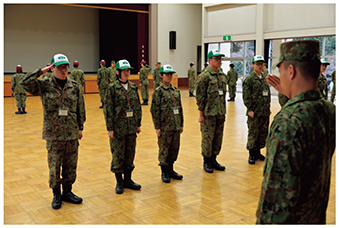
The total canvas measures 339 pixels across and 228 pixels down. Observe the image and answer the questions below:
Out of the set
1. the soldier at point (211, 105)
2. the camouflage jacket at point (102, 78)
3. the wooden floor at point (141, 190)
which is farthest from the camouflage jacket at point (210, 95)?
the camouflage jacket at point (102, 78)

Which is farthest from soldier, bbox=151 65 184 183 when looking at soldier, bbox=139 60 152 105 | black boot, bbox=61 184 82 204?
soldier, bbox=139 60 152 105

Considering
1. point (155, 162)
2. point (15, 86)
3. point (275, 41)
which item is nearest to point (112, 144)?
point (155, 162)

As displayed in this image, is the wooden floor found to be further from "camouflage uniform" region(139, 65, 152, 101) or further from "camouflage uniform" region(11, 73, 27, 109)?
"camouflage uniform" region(139, 65, 152, 101)

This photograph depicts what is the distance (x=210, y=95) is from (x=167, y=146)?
1.07 meters

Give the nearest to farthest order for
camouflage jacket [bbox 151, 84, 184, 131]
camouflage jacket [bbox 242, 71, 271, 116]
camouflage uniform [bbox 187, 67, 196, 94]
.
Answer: camouflage jacket [bbox 151, 84, 184, 131] < camouflage jacket [bbox 242, 71, 271, 116] < camouflage uniform [bbox 187, 67, 196, 94]

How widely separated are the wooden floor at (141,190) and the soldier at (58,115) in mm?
395

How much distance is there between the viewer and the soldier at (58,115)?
409 centimetres

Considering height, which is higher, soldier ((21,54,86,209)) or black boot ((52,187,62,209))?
soldier ((21,54,86,209))

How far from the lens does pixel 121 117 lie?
184 inches

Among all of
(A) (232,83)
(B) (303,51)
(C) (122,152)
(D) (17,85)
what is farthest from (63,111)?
(A) (232,83)

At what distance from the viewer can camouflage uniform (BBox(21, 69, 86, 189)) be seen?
13.4ft

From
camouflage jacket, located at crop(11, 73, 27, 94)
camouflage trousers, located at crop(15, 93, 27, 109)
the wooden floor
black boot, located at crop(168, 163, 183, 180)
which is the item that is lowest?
the wooden floor

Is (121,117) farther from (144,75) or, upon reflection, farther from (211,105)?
(144,75)

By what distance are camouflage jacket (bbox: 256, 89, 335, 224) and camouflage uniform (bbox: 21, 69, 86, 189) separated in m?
2.84
